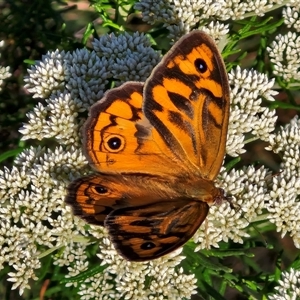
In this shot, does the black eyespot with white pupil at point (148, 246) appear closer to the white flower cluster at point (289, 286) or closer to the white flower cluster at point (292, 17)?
the white flower cluster at point (289, 286)

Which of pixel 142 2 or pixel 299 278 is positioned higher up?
pixel 142 2

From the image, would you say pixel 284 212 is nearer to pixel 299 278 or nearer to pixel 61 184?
pixel 299 278

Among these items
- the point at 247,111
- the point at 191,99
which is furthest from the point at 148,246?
the point at 247,111

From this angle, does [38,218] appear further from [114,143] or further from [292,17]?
[292,17]

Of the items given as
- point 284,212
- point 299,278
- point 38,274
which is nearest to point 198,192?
point 284,212

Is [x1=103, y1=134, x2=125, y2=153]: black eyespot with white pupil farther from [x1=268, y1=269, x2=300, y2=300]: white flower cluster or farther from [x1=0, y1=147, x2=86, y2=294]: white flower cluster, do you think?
[x1=268, y1=269, x2=300, y2=300]: white flower cluster

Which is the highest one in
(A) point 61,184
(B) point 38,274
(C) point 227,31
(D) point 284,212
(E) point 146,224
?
(C) point 227,31

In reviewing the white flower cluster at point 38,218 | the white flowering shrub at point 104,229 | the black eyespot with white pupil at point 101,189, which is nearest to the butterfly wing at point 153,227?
the black eyespot with white pupil at point 101,189
